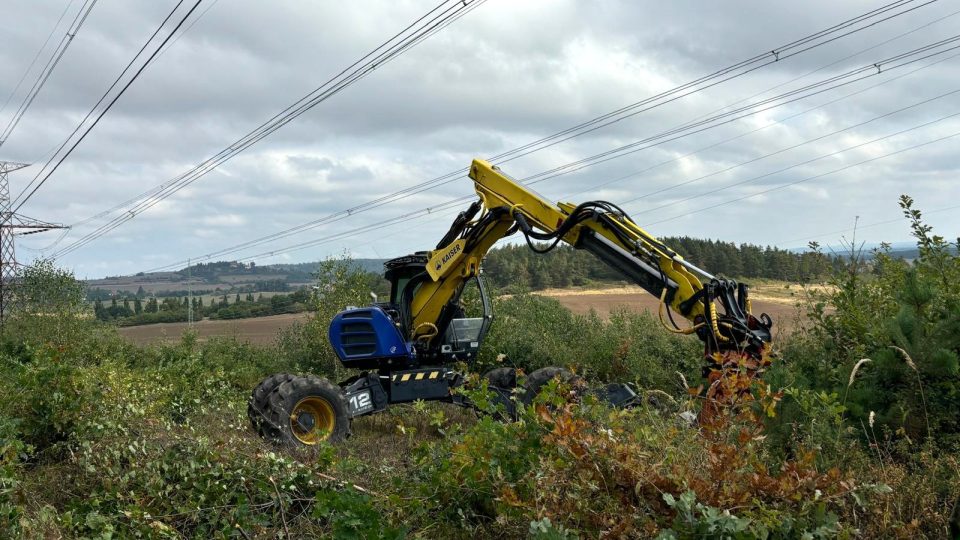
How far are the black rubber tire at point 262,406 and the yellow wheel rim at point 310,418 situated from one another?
32cm

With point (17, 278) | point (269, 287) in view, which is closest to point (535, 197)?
point (17, 278)

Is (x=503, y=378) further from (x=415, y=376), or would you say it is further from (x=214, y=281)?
(x=214, y=281)

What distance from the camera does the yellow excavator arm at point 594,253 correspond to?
323 inches

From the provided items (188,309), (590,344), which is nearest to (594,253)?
(590,344)

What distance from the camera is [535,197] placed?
9.84 m

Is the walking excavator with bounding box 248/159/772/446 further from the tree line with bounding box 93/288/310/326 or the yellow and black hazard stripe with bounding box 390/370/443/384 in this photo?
the tree line with bounding box 93/288/310/326

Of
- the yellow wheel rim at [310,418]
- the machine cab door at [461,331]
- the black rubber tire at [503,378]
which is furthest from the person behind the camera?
the black rubber tire at [503,378]

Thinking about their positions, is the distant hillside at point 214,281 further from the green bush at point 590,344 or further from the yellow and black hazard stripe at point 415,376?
the yellow and black hazard stripe at point 415,376

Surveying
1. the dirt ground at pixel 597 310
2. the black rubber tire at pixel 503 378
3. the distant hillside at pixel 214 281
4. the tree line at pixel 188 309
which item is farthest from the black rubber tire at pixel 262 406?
the distant hillside at pixel 214 281

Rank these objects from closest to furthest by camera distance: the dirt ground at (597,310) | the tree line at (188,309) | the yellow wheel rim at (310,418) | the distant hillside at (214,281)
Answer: the yellow wheel rim at (310,418) < the dirt ground at (597,310) < the tree line at (188,309) < the distant hillside at (214,281)

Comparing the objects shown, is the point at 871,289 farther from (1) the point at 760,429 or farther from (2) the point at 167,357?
(2) the point at 167,357

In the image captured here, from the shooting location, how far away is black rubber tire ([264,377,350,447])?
31.8 ft

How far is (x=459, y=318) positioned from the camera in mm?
11641

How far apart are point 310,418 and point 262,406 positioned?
615 millimetres
